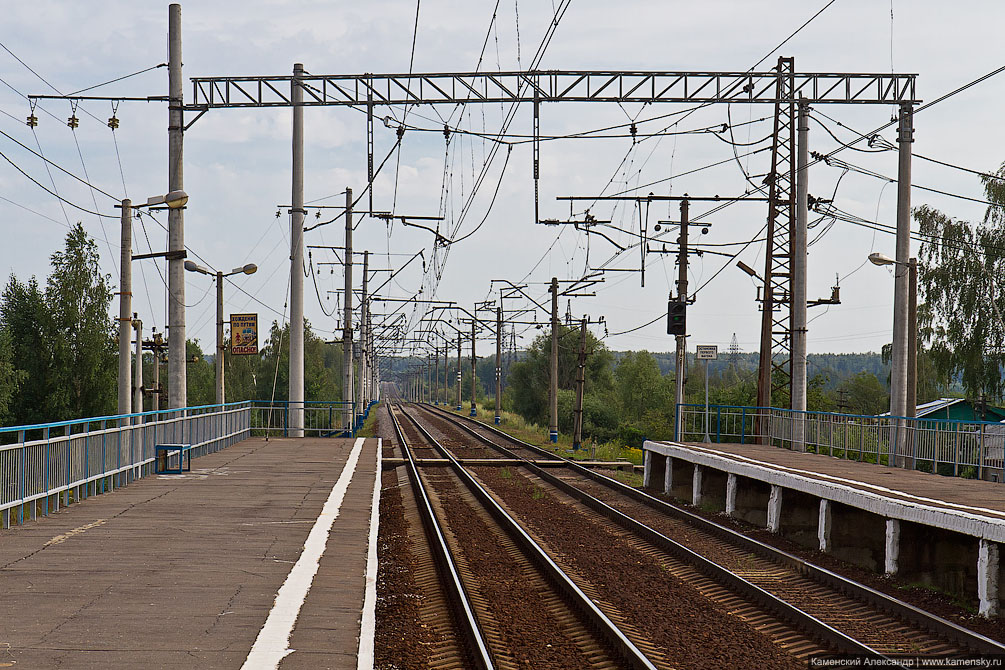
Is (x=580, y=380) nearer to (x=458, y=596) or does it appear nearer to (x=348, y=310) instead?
(x=348, y=310)

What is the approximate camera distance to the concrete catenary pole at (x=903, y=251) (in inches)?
892

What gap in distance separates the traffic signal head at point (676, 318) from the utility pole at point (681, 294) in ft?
0.73

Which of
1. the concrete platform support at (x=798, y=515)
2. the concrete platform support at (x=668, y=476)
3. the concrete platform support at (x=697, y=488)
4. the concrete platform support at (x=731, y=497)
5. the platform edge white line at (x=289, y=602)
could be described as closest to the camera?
the platform edge white line at (x=289, y=602)

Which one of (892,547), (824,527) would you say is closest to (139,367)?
(824,527)

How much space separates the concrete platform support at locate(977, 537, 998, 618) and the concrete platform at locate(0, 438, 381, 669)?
643 cm

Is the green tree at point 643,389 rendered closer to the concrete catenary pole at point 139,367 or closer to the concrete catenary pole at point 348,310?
the concrete catenary pole at point 348,310

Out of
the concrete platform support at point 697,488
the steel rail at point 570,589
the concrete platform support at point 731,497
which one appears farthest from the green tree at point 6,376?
the concrete platform support at point 731,497

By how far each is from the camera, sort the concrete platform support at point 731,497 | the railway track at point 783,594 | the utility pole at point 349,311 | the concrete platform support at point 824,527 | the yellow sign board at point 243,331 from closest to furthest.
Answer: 1. the railway track at point 783,594
2. the concrete platform support at point 824,527
3. the concrete platform support at point 731,497
4. the yellow sign board at point 243,331
5. the utility pole at point 349,311

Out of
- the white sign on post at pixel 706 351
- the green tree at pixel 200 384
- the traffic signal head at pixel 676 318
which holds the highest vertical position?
the traffic signal head at pixel 676 318

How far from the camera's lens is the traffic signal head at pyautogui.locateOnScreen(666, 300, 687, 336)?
2703 centimetres

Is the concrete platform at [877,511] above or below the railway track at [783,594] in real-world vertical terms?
above

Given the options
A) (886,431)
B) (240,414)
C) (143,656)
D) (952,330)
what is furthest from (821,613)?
(952,330)

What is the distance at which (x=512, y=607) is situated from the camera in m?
11.0

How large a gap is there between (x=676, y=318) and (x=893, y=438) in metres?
7.05
